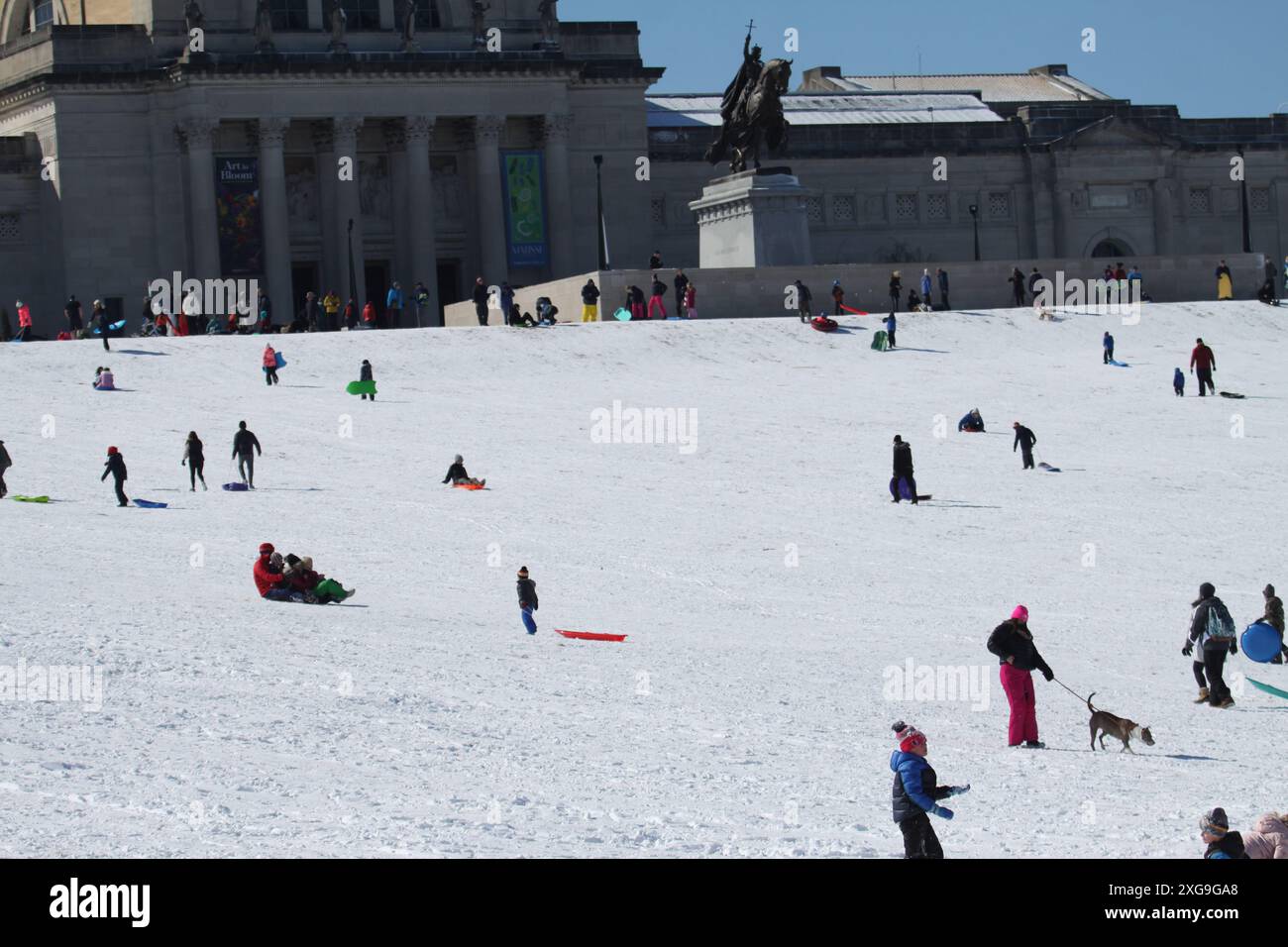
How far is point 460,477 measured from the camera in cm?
3216

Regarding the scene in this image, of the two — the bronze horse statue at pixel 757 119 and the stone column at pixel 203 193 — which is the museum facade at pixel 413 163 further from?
the bronze horse statue at pixel 757 119

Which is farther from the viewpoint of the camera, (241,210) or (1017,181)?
(1017,181)

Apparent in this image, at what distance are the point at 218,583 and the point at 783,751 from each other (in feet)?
28.8

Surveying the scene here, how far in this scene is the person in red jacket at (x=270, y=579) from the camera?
918 inches

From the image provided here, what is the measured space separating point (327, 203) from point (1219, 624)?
47205 mm

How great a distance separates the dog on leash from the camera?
58.5 feet

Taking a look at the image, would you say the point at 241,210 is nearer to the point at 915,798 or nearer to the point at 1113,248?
the point at 1113,248

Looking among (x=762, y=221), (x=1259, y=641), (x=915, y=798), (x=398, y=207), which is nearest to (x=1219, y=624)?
(x=1259, y=641)

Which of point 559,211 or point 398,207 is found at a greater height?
point 398,207

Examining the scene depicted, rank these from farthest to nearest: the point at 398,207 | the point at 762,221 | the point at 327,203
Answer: the point at 398,207, the point at 327,203, the point at 762,221

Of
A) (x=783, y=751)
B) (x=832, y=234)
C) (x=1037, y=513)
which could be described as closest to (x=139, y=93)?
(x=832, y=234)

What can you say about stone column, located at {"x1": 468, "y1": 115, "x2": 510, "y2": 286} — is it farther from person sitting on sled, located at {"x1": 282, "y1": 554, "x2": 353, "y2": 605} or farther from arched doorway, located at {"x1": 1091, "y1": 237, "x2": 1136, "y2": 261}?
person sitting on sled, located at {"x1": 282, "y1": 554, "x2": 353, "y2": 605}
